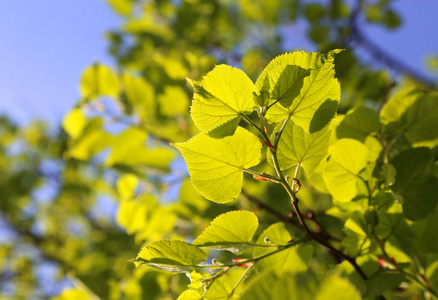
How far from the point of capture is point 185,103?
112cm

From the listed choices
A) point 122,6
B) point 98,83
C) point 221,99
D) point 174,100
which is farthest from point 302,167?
point 122,6

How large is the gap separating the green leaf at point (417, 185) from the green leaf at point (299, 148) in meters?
0.12

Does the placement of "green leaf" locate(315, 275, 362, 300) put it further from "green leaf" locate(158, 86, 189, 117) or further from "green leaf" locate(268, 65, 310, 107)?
"green leaf" locate(158, 86, 189, 117)

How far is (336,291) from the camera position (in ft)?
0.65

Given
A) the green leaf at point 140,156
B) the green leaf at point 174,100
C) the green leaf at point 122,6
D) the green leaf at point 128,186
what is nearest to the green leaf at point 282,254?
the green leaf at point 140,156

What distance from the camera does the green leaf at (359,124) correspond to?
0.49 m

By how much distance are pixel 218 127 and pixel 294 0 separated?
253 centimetres

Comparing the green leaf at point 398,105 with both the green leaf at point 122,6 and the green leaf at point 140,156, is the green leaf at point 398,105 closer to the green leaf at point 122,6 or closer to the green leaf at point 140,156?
the green leaf at point 140,156

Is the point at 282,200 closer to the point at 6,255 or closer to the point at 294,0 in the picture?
the point at 294,0

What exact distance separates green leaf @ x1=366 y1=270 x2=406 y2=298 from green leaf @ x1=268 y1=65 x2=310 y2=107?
9.4 inches

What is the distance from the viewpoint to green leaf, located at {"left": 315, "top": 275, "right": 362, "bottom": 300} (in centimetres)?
20

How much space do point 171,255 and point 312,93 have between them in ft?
0.74

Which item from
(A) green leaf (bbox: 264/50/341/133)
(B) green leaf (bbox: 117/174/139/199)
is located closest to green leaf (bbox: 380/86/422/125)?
(A) green leaf (bbox: 264/50/341/133)

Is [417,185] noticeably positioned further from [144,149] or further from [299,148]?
[144,149]
